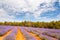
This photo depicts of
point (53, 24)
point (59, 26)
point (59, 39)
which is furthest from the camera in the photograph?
point (53, 24)

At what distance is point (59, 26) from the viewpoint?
56.3 ft

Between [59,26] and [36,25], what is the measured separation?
54.0ft

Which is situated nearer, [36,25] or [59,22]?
[59,22]

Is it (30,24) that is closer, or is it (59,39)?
(59,39)

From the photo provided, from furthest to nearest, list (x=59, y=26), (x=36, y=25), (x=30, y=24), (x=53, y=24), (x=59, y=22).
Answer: (x=30, y=24) → (x=36, y=25) → (x=53, y=24) → (x=59, y=22) → (x=59, y=26)

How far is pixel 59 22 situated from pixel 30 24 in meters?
17.3

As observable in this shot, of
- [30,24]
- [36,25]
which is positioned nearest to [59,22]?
[36,25]

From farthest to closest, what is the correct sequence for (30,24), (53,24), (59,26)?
(30,24), (53,24), (59,26)

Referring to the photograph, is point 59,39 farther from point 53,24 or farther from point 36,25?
point 36,25

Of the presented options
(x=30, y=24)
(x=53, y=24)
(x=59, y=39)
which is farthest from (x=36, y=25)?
(x=59, y=39)

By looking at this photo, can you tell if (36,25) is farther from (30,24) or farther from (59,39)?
(59,39)

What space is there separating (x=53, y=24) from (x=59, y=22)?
182cm

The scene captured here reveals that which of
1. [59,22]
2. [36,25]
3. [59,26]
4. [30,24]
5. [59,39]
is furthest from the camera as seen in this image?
[30,24]

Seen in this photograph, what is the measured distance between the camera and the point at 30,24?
3597cm
